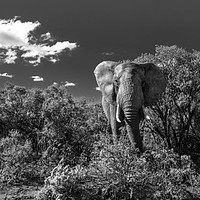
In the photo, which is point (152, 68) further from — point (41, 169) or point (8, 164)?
point (8, 164)

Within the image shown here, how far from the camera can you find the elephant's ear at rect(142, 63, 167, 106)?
8.41 m

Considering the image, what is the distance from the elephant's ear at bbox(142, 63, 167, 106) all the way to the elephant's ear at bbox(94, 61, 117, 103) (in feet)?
3.76

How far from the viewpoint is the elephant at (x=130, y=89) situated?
7.32m

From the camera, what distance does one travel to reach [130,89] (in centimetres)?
746

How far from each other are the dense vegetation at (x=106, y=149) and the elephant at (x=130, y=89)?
52 centimetres

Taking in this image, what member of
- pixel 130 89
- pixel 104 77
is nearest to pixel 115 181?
pixel 130 89

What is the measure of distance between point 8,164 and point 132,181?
4416mm

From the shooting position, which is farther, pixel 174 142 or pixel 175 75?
pixel 174 142

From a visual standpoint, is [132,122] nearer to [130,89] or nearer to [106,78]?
[130,89]

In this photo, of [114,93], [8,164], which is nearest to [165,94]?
[114,93]

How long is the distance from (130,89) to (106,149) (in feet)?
8.87

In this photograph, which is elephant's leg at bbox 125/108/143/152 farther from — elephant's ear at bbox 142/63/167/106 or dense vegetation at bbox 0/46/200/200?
elephant's ear at bbox 142/63/167/106

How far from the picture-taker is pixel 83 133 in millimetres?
10477

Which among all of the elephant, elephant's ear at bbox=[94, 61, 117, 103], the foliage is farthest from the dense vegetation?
elephant's ear at bbox=[94, 61, 117, 103]
